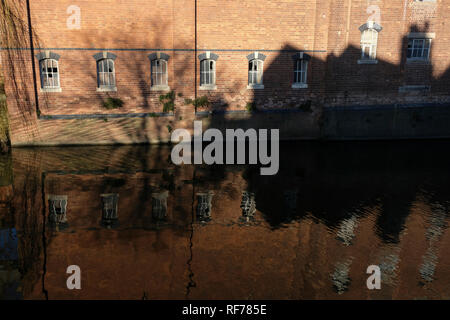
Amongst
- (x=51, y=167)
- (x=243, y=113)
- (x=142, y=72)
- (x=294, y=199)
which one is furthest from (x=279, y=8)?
(x=51, y=167)

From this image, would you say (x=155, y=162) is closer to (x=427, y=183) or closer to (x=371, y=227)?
(x=371, y=227)

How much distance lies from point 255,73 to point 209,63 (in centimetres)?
227

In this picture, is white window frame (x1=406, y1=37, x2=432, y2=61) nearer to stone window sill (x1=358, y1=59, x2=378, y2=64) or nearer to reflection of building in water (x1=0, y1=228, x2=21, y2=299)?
stone window sill (x1=358, y1=59, x2=378, y2=64)

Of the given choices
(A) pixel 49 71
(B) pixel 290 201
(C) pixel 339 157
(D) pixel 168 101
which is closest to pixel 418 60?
(C) pixel 339 157

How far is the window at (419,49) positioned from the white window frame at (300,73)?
5321mm

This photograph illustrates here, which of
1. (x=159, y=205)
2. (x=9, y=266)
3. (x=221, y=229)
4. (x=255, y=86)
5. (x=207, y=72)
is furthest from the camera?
(x=255, y=86)

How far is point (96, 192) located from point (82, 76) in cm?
800

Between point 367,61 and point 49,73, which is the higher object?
point 367,61

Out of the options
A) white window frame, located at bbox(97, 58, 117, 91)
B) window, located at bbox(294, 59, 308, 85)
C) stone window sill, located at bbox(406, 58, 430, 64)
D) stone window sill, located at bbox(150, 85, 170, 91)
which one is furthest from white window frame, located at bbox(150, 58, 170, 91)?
stone window sill, located at bbox(406, 58, 430, 64)

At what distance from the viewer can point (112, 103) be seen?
17.1m

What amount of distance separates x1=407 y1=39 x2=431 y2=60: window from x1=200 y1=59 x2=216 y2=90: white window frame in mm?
9787

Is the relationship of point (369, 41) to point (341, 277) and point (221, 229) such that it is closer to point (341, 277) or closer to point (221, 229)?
point (221, 229)

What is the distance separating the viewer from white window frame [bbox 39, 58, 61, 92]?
16391 millimetres

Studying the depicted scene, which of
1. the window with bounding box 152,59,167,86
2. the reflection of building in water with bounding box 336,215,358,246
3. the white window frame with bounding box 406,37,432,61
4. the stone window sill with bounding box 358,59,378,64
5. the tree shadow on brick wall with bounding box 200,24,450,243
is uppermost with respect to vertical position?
the white window frame with bounding box 406,37,432,61
